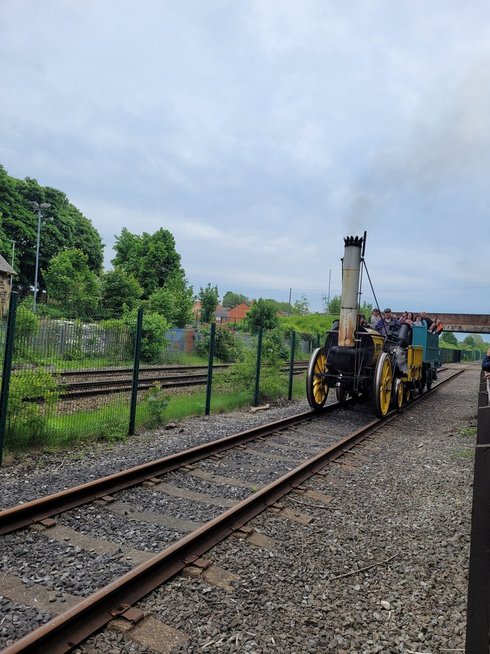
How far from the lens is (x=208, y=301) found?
43.2m

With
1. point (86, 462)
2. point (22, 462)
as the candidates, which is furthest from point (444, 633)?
point (22, 462)

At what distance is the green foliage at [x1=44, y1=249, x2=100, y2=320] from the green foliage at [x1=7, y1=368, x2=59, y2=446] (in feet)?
77.9

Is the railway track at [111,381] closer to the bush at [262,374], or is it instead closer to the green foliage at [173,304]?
the bush at [262,374]

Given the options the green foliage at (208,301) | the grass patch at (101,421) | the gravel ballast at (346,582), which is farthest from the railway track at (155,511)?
the green foliage at (208,301)

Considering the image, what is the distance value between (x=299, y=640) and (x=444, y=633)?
93cm

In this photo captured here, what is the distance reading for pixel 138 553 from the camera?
381cm

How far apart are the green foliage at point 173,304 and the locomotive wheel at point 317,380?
1857 centimetres

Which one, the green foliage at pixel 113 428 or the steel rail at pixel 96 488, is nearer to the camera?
the steel rail at pixel 96 488

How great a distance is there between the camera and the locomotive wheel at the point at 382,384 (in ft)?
32.0

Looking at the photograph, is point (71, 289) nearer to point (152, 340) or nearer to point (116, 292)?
point (116, 292)

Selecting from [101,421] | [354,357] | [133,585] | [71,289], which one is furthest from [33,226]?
[133,585]

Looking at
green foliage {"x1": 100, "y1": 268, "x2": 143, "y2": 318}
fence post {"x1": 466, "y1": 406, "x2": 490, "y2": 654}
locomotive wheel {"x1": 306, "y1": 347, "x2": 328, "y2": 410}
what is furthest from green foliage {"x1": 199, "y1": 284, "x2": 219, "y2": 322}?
fence post {"x1": 466, "y1": 406, "x2": 490, "y2": 654}

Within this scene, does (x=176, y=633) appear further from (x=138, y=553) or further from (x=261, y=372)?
(x=261, y=372)

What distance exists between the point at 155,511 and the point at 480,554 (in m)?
3.20
